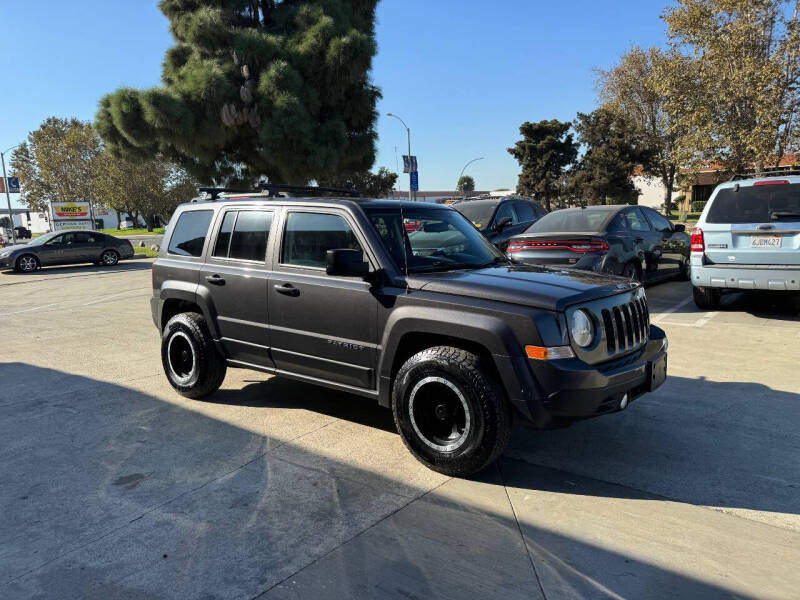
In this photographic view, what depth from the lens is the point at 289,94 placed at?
20766 mm

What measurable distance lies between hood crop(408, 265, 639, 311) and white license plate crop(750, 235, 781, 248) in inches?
182

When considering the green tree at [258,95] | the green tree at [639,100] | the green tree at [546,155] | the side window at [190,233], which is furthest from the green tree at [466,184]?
the side window at [190,233]

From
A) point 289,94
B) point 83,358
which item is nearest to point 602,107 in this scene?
point 289,94

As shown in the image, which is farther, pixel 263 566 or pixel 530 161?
pixel 530 161

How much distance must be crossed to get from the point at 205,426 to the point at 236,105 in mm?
19054

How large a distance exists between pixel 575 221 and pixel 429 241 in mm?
5565

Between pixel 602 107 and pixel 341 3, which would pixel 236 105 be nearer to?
pixel 341 3

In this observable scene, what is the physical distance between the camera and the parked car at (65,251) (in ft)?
65.6

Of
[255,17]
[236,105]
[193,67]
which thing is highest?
[255,17]

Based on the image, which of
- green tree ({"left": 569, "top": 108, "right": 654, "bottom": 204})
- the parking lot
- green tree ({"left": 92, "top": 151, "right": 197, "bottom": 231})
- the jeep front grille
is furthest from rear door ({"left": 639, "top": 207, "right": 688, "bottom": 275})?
green tree ({"left": 92, "top": 151, "right": 197, "bottom": 231})

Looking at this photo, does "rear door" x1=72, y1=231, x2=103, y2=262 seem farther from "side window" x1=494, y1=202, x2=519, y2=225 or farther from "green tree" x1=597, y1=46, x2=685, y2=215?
"green tree" x1=597, y1=46, x2=685, y2=215

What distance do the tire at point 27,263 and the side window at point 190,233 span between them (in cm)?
1789

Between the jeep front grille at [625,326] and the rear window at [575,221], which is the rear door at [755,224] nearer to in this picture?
the rear window at [575,221]

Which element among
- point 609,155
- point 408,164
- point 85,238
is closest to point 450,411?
point 85,238
